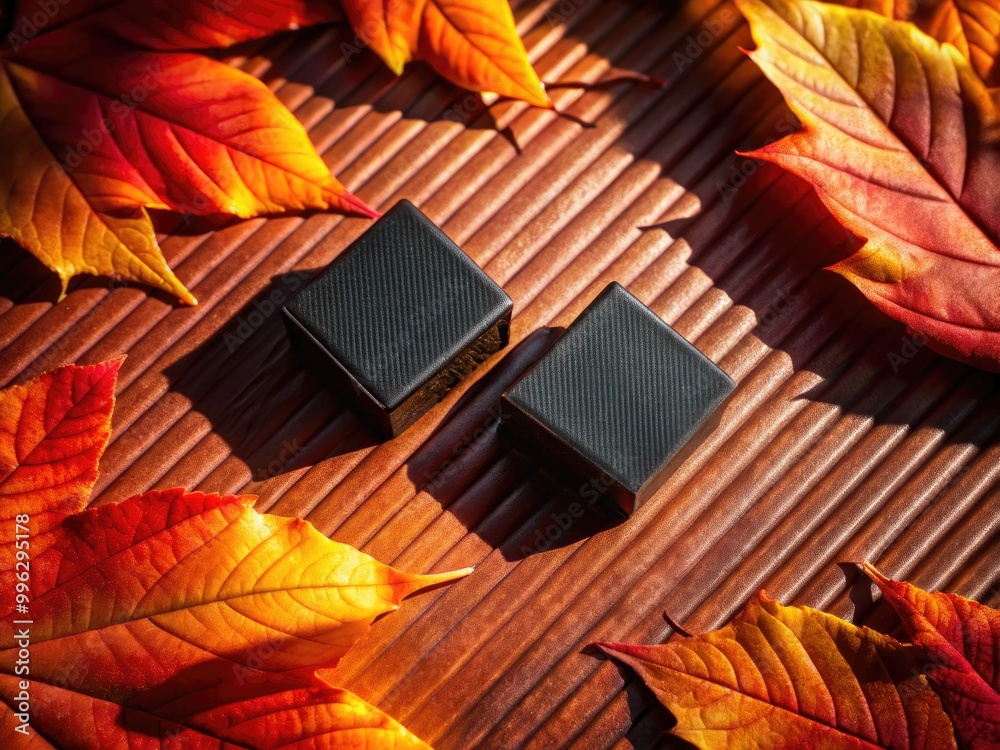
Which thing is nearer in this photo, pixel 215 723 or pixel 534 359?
pixel 215 723

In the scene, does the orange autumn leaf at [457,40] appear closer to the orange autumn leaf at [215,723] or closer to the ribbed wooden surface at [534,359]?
the ribbed wooden surface at [534,359]

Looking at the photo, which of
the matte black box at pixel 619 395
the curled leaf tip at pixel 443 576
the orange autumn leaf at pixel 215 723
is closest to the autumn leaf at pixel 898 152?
the matte black box at pixel 619 395

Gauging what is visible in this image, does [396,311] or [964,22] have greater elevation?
[964,22]

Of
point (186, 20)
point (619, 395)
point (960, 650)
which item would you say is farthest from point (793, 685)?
point (186, 20)

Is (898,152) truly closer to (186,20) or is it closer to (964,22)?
(964,22)

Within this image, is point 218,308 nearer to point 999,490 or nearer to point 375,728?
point 375,728

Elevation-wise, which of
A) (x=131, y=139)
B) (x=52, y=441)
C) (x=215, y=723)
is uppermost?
(x=131, y=139)

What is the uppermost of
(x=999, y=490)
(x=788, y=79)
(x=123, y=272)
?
(x=788, y=79)

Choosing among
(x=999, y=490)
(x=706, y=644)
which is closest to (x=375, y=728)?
(x=706, y=644)
